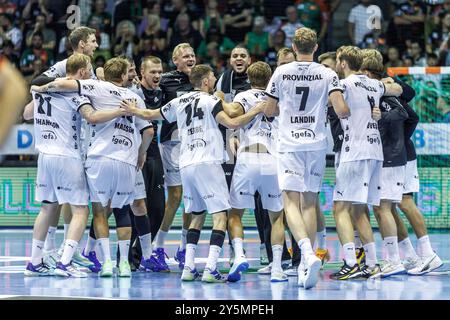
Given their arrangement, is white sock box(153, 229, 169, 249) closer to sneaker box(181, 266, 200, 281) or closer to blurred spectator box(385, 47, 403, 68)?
sneaker box(181, 266, 200, 281)

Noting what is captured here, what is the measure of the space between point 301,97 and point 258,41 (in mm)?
10438

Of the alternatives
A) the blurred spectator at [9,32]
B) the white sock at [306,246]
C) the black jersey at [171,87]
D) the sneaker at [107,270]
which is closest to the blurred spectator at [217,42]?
the blurred spectator at [9,32]

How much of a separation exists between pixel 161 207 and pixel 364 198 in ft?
8.75

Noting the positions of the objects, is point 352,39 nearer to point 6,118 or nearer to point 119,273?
point 119,273

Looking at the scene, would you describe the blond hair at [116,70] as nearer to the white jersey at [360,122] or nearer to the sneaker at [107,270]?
the sneaker at [107,270]

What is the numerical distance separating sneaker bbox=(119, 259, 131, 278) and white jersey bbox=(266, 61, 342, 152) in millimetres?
2195

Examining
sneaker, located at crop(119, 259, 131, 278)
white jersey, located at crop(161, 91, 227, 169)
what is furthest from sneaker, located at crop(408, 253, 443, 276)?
sneaker, located at crop(119, 259, 131, 278)

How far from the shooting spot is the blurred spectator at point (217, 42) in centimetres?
1969

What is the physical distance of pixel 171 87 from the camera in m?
11.5

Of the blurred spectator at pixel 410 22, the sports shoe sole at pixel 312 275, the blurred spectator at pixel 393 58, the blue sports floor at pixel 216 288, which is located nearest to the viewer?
the blue sports floor at pixel 216 288

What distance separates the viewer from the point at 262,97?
10047mm

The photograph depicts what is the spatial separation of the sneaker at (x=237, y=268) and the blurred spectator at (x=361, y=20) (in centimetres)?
1091

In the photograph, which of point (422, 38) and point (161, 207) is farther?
point (422, 38)
